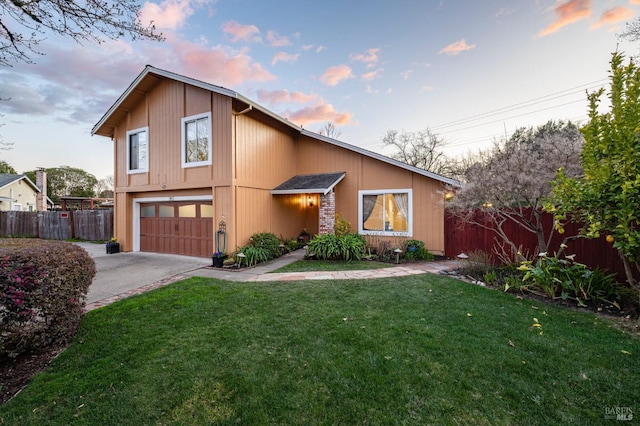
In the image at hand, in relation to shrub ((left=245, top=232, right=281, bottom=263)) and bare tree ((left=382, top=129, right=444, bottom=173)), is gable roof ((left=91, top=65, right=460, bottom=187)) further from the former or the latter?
bare tree ((left=382, top=129, right=444, bottom=173))

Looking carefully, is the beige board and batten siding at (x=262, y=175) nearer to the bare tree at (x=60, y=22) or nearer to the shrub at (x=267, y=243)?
the shrub at (x=267, y=243)

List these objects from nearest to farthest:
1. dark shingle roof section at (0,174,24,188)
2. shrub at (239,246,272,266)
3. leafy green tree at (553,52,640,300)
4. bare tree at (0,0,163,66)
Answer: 1. leafy green tree at (553,52,640,300)
2. bare tree at (0,0,163,66)
3. shrub at (239,246,272,266)
4. dark shingle roof section at (0,174,24,188)

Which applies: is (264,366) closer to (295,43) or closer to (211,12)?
(211,12)

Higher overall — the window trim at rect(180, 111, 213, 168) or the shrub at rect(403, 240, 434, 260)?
the window trim at rect(180, 111, 213, 168)

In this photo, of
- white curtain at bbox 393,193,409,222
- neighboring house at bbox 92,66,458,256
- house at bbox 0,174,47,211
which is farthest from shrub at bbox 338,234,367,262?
house at bbox 0,174,47,211

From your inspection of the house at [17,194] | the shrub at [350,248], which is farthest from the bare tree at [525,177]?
the house at [17,194]

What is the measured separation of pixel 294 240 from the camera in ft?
37.8

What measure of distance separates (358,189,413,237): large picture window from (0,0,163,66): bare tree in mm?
8524

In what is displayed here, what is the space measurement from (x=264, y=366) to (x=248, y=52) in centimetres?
1170

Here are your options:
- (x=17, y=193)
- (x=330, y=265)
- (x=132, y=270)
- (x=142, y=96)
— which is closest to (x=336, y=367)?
(x=330, y=265)

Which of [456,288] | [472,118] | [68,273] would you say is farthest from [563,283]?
[472,118]

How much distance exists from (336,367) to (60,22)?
248 inches

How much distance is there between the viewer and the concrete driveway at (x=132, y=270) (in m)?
6.01

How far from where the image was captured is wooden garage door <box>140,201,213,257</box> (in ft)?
31.6
